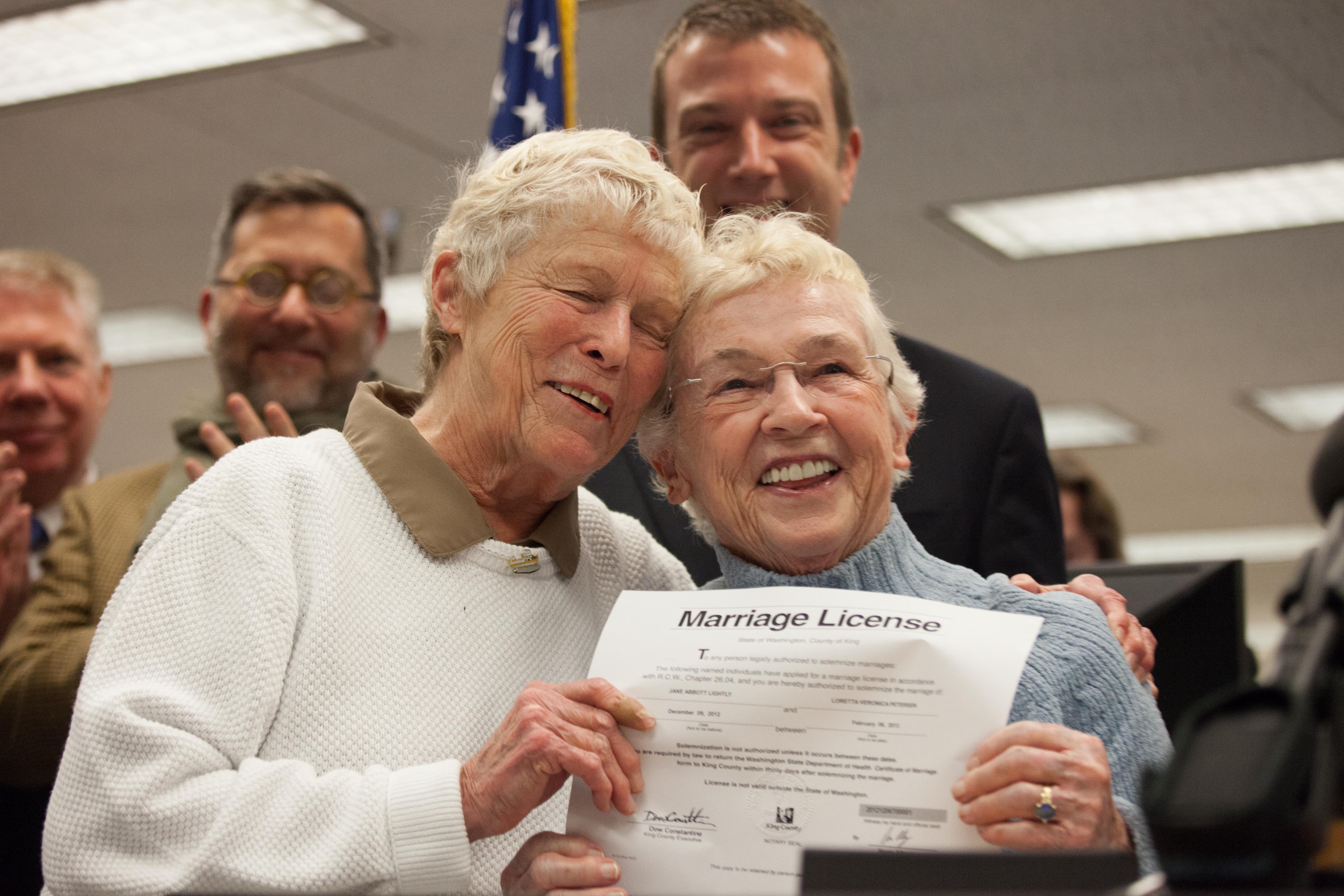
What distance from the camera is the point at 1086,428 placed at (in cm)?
901

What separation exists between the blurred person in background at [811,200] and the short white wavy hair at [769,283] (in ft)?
0.92

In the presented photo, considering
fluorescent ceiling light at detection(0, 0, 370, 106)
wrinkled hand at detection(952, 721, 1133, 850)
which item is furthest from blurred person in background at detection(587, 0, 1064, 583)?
fluorescent ceiling light at detection(0, 0, 370, 106)

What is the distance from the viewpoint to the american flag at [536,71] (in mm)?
3143

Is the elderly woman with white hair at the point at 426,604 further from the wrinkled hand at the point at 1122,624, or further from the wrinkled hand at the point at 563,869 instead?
the wrinkled hand at the point at 1122,624

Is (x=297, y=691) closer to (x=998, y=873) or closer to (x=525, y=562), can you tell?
(x=525, y=562)

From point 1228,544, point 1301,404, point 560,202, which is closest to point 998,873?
point 560,202

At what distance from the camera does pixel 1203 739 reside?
0.74 metres

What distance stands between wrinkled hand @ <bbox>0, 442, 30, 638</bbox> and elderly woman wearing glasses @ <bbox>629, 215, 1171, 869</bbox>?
164 centimetres

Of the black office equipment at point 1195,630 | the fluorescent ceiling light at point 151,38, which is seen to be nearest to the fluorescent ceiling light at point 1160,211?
the fluorescent ceiling light at point 151,38

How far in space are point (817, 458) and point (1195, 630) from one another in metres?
0.94

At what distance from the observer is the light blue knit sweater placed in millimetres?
1366

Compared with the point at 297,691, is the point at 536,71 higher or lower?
higher

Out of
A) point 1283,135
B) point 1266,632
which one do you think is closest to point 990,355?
point 1283,135

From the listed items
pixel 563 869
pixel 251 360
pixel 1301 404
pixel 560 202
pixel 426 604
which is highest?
pixel 560 202
